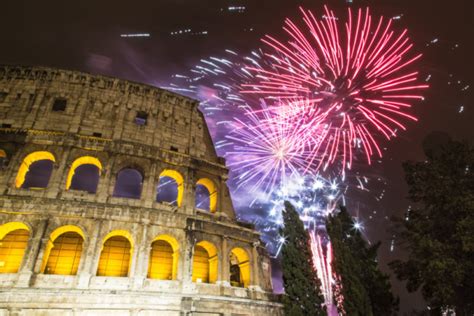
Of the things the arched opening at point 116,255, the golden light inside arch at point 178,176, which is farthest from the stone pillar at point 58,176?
the golden light inside arch at point 178,176

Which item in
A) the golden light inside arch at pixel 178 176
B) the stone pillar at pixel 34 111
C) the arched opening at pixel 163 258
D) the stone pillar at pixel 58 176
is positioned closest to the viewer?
the stone pillar at pixel 58 176

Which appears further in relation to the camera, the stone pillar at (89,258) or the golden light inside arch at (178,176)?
the golden light inside arch at (178,176)

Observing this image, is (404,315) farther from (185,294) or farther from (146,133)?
(146,133)

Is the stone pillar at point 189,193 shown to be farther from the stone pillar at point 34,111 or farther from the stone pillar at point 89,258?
the stone pillar at point 34,111

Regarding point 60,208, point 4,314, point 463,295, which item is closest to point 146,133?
point 60,208

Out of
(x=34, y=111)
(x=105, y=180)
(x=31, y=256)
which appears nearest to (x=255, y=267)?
(x=105, y=180)

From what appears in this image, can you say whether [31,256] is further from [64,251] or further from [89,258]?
[89,258]
